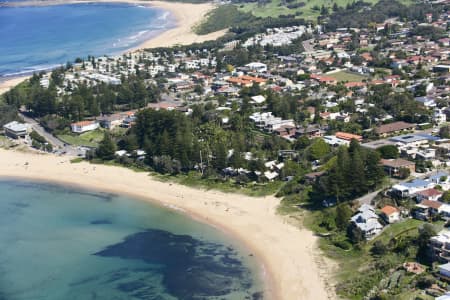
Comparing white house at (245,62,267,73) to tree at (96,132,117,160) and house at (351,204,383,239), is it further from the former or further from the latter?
house at (351,204,383,239)

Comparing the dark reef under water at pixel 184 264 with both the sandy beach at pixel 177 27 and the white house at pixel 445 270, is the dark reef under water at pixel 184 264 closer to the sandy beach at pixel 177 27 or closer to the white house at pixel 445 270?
the white house at pixel 445 270

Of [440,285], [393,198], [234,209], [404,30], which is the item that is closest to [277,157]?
[234,209]

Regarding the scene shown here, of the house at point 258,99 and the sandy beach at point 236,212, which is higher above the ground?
the house at point 258,99

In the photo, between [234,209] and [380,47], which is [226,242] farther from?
[380,47]

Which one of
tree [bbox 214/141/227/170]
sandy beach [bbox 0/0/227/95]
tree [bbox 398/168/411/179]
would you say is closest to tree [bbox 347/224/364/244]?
tree [bbox 398/168/411/179]

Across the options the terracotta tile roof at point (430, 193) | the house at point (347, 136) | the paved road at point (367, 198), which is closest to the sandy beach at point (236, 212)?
the paved road at point (367, 198)

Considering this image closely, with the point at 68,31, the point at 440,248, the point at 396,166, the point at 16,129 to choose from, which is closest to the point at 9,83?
the point at 16,129
